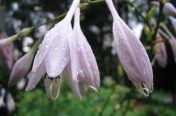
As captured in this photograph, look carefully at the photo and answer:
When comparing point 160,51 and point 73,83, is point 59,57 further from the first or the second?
point 160,51

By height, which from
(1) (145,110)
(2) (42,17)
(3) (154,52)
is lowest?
(1) (145,110)

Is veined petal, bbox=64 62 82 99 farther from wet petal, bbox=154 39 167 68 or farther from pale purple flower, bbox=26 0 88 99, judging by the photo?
wet petal, bbox=154 39 167 68

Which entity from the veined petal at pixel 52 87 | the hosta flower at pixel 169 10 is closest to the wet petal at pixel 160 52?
the hosta flower at pixel 169 10

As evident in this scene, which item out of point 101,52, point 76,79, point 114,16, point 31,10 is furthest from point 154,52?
point 101,52

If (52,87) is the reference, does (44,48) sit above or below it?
above

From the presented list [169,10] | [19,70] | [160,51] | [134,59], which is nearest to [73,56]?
[134,59]

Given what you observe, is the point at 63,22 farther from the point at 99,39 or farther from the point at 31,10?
the point at 99,39
